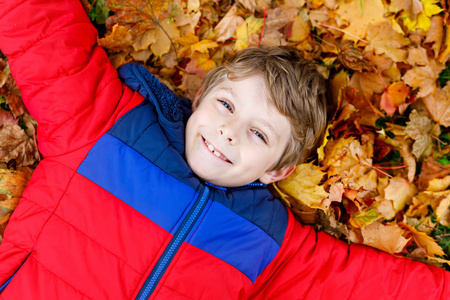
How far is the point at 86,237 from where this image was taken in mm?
1916

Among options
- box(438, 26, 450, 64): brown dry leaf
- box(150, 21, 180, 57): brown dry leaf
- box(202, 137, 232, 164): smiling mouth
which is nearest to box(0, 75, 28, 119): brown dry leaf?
box(150, 21, 180, 57): brown dry leaf

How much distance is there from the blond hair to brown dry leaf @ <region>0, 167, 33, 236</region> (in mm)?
1154

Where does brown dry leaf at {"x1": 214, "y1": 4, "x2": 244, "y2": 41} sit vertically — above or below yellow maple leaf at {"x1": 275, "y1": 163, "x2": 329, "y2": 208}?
above

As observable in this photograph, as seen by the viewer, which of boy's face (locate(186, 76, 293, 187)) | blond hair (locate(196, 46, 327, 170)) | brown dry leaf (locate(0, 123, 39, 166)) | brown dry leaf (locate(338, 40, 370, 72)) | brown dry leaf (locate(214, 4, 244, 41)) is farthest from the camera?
brown dry leaf (locate(214, 4, 244, 41))

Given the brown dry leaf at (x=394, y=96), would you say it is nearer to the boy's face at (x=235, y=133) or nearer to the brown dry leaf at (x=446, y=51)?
the brown dry leaf at (x=446, y=51)

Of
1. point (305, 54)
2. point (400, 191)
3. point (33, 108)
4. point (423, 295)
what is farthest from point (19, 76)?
point (423, 295)

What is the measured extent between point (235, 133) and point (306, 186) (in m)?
0.75

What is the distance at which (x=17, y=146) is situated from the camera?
2.28 metres

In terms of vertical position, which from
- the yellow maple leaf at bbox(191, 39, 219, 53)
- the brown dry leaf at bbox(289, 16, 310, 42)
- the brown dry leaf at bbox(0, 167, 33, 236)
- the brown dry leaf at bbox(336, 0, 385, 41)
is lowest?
the brown dry leaf at bbox(0, 167, 33, 236)

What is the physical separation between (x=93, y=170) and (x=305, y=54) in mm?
1601

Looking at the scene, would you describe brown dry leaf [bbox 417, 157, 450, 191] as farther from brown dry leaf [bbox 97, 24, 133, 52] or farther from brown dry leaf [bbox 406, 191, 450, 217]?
brown dry leaf [bbox 97, 24, 133, 52]

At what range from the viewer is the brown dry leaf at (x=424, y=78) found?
8.05ft

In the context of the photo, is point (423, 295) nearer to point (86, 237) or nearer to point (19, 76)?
point (86, 237)

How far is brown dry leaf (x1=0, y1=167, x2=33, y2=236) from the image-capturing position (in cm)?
212
